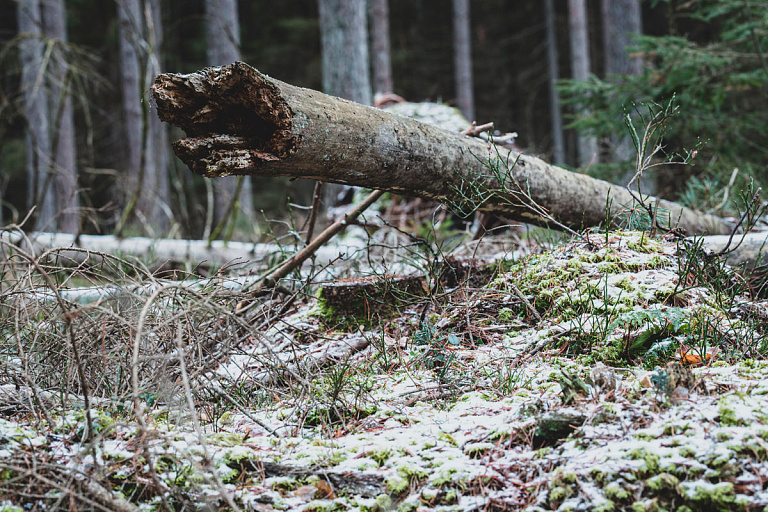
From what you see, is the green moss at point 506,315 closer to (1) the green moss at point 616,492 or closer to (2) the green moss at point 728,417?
(2) the green moss at point 728,417

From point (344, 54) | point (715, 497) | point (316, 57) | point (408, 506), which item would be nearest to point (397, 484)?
point (408, 506)

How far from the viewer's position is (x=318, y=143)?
2.29 meters

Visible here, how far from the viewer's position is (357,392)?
7.45ft

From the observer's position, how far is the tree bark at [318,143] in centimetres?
209

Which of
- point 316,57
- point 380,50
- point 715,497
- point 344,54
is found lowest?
point 715,497

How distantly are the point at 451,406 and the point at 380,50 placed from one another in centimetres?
1338

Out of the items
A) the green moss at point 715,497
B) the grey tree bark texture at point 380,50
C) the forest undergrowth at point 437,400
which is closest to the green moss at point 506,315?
the forest undergrowth at point 437,400

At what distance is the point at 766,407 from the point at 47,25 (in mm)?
15557

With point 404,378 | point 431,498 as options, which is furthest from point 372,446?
point 404,378

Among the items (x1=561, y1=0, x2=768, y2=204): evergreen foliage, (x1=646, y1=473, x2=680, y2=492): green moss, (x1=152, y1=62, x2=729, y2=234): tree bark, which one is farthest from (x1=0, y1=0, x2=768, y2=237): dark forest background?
(x1=646, y1=473, x2=680, y2=492): green moss

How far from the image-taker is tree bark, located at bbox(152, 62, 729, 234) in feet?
6.87

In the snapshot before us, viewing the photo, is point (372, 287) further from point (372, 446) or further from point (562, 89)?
point (562, 89)

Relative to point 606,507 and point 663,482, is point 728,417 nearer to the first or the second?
point 663,482

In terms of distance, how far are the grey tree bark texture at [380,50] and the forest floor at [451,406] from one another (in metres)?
11.7
